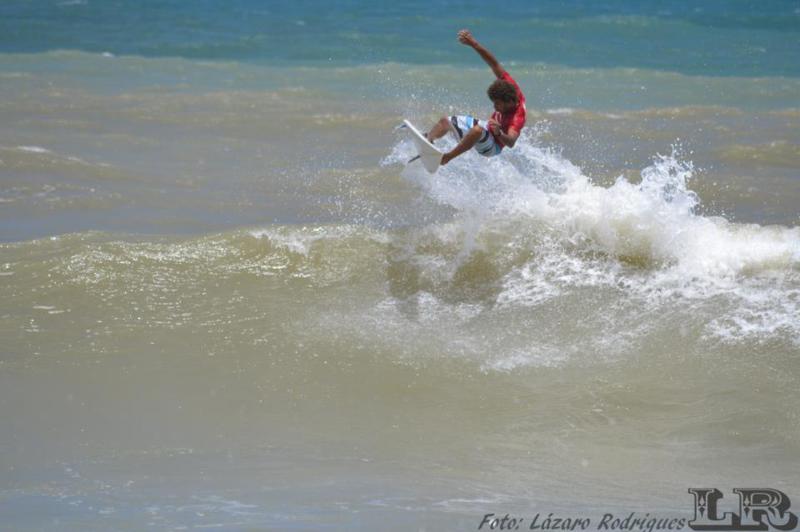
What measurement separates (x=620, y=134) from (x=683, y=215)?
618 cm

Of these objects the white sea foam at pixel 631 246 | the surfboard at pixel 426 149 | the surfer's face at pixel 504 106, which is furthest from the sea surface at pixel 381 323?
the surfer's face at pixel 504 106

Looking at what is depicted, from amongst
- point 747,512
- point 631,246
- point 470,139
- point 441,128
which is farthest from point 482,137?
point 747,512

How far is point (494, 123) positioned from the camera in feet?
26.3

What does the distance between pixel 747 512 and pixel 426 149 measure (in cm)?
400

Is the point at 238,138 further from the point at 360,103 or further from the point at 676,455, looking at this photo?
the point at 676,455

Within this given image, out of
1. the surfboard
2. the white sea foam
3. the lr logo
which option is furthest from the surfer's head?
the lr logo

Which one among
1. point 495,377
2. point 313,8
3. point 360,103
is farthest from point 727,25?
point 495,377

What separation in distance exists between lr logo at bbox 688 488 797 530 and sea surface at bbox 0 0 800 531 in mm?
87

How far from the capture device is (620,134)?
14.5 m

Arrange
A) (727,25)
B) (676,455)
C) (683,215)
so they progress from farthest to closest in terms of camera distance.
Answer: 1. (727,25)
2. (683,215)
3. (676,455)

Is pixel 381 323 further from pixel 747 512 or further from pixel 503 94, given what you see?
pixel 747 512

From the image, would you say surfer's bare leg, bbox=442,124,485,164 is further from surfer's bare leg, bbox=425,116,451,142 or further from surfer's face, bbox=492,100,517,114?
surfer's bare leg, bbox=425,116,451,142

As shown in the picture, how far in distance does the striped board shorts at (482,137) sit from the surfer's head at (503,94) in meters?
0.20

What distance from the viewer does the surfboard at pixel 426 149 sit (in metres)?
8.05
